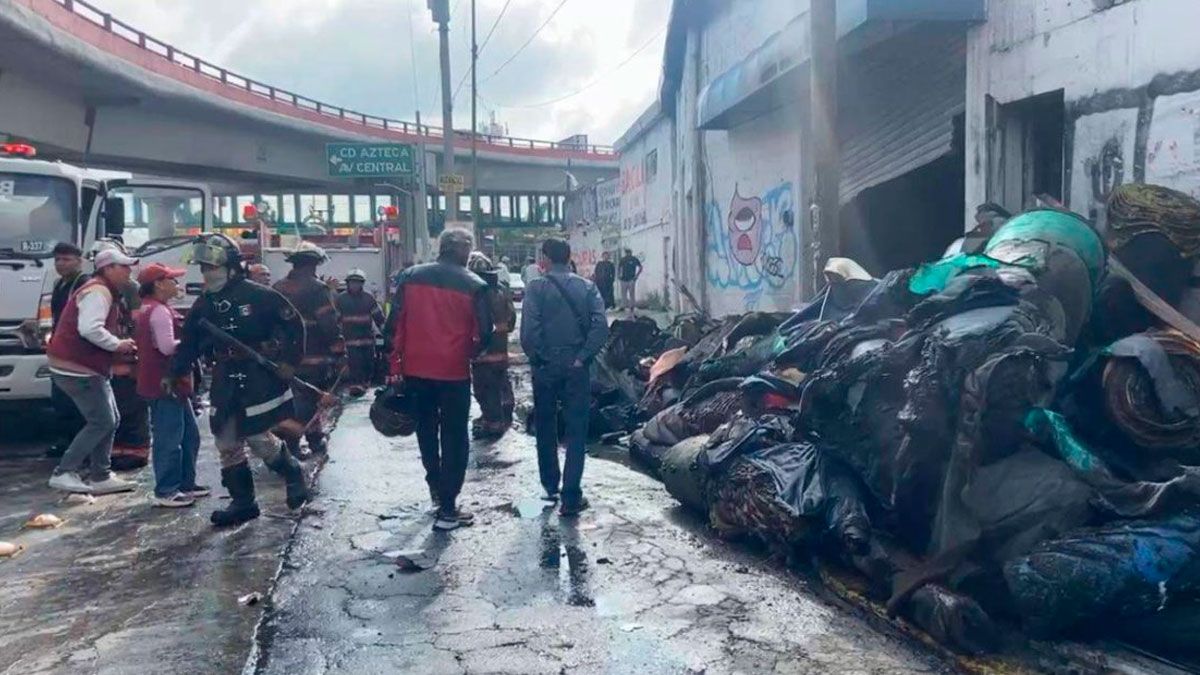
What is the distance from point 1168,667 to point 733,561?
7.22 ft

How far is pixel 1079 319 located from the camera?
18.0ft

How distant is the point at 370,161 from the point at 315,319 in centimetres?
1847

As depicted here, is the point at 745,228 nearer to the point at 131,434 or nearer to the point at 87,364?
the point at 131,434

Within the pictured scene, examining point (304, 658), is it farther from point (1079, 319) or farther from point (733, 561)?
point (1079, 319)

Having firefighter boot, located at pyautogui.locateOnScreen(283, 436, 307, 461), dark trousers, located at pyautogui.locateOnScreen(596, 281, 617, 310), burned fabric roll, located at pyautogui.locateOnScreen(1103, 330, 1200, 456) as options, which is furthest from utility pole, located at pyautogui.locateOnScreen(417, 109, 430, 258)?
burned fabric roll, located at pyautogui.locateOnScreen(1103, 330, 1200, 456)

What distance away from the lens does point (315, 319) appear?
29.3 ft

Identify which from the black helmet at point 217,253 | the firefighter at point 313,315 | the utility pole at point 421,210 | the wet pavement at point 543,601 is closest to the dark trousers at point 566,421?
the wet pavement at point 543,601

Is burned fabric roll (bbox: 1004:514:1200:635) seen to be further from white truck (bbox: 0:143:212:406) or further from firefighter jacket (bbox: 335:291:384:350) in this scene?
firefighter jacket (bbox: 335:291:384:350)

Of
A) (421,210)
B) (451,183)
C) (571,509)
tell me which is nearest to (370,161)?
(421,210)

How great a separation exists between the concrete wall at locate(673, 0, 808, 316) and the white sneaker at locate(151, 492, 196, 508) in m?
7.93

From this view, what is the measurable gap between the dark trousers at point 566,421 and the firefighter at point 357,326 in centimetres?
614

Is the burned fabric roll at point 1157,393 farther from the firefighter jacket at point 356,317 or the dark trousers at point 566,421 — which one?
the firefighter jacket at point 356,317

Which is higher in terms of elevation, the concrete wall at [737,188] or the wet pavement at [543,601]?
the concrete wall at [737,188]

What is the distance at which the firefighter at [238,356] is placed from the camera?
642 centimetres
